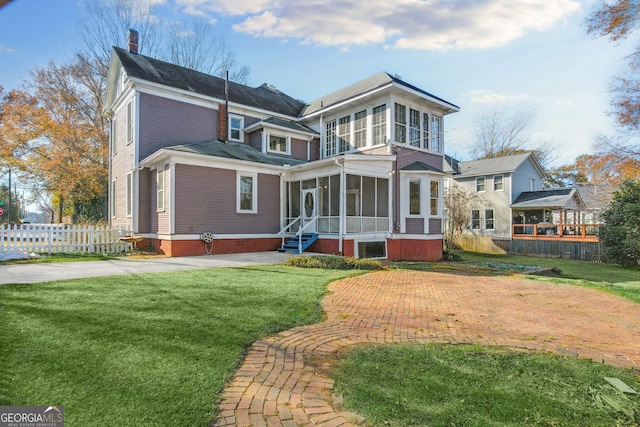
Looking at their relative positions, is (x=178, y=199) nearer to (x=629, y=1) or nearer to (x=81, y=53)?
(x=629, y=1)

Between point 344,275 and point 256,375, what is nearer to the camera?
point 256,375

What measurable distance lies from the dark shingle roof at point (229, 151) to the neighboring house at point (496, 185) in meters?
18.3

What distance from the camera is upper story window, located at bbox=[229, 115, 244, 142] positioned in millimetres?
17663

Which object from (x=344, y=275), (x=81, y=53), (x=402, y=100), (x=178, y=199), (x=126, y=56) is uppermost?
(x=81, y=53)

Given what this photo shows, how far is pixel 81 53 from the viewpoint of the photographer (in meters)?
25.3

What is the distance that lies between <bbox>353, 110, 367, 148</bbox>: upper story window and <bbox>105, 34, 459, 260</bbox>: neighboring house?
5 centimetres

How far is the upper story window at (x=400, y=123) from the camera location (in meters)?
15.7

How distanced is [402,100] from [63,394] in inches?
629

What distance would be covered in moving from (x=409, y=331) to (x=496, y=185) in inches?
1112

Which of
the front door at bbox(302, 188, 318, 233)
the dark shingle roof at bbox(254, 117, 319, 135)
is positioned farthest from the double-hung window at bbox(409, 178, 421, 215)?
the dark shingle roof at bbox(254, 117, 319, 135)

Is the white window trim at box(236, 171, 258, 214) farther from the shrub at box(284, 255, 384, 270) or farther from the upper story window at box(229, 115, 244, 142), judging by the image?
the shrub at box(284, 255, 384, 270)

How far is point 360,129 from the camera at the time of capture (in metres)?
16.8

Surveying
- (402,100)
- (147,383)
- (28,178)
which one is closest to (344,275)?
(147,383)

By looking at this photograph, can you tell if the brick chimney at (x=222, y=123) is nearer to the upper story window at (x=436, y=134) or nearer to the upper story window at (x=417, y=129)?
the upper story window at (x=417, y=129)
